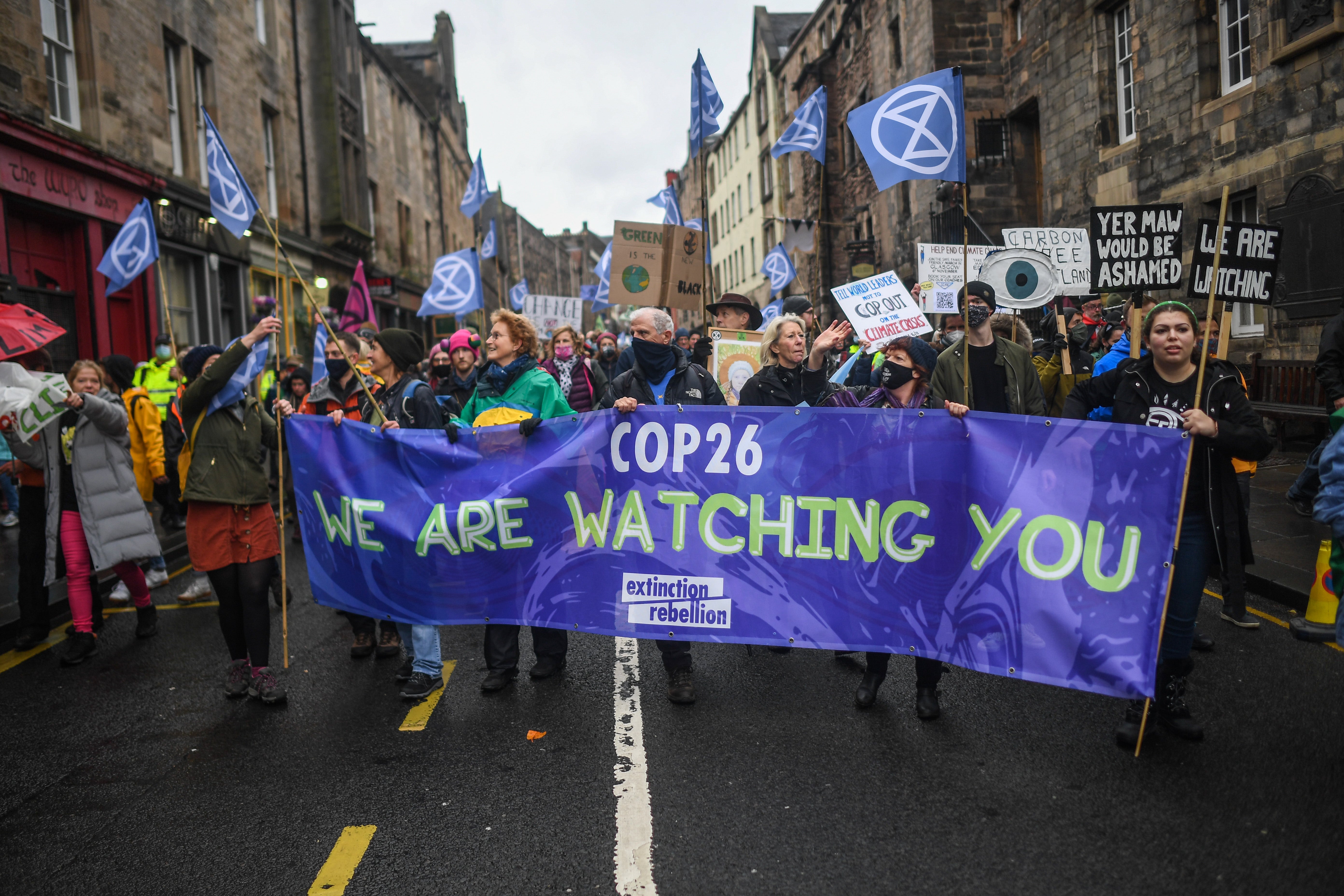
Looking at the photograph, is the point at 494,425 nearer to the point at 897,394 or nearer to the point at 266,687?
the point at 266,687

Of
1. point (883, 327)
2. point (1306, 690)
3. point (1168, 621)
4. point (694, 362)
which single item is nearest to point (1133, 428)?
point (1168, 621)

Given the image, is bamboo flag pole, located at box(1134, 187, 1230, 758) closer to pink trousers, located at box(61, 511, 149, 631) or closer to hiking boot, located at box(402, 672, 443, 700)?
hiking boot, located at box(402, 672, 443, 700)

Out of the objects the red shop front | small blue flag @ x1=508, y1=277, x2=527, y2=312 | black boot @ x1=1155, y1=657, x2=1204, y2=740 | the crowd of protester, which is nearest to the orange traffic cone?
the crowd of protester

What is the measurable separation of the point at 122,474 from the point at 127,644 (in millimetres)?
1139

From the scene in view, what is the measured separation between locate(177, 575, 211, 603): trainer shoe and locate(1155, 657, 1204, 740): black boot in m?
6.67

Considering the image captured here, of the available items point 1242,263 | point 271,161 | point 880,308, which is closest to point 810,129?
point 880,308

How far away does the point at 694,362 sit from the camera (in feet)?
18.6

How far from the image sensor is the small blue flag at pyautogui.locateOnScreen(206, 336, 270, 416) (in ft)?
16.4

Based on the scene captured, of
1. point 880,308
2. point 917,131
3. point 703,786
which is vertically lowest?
point 703,786

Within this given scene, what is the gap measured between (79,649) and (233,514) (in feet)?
5.98

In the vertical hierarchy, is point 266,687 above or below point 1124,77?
below

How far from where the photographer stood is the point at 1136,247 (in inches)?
299

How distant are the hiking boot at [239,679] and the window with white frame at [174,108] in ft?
49.2

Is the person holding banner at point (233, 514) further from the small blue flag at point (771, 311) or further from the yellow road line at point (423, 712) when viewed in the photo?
the small blue flag at point (771, 311)
